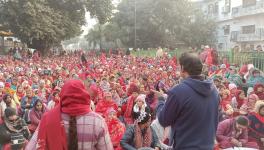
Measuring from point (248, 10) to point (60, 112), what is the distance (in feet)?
118

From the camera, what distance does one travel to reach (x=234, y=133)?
614 cm

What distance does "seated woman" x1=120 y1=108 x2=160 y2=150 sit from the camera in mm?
Result: 5348

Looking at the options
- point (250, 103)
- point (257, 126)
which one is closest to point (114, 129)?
point (257, 126)

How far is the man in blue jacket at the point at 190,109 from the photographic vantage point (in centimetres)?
280

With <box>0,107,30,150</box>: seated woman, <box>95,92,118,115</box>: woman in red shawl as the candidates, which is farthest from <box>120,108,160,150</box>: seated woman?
<box>95,92,118,115</box>: woman in red shawl

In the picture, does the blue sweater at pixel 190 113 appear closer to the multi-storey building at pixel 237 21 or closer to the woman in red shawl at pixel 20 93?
the woman in red shawl at pixel 20 93

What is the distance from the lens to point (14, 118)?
566 cm

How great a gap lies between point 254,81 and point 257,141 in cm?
456

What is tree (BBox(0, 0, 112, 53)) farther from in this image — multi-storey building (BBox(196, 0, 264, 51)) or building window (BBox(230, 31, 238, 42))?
building window (BBox(230, 31, 238, 42))

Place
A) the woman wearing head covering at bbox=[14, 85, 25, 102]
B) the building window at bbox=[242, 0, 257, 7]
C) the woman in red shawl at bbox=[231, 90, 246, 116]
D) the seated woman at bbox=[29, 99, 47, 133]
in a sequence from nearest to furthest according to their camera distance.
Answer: the seated woman at bbox=[29, 99, 47, 133] < the woman in red shawl at bbox=[231, 90, 246, 116] < the woman wearing head covering at bbox=[14, 85, 25, 102] < the building window at bbox=[242, 0, 257, 7]

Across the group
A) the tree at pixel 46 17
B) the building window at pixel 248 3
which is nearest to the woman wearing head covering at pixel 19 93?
the tree at pixel 46 17

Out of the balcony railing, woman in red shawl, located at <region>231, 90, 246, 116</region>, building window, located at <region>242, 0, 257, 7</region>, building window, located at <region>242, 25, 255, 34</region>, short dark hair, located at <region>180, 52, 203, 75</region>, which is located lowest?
woman in red shawl, located at <region>231, 90, 246, 116</region>

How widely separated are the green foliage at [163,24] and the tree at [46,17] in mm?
4504

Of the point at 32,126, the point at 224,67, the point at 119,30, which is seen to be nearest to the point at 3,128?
the point at 32,126
